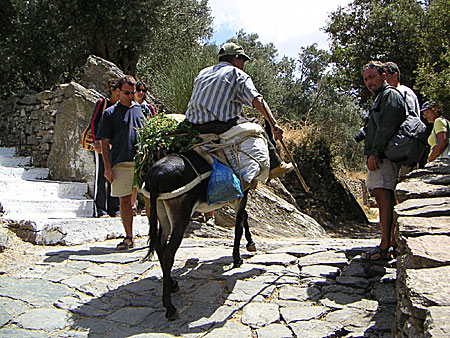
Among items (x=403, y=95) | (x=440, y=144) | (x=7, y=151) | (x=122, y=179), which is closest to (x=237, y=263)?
(x=122, y=179)

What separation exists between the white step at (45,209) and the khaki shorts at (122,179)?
1360 mm

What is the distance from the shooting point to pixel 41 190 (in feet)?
24.4

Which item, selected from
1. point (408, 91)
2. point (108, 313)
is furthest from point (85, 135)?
point (408, 91)

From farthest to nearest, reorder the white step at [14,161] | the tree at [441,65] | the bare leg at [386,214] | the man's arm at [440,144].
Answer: the white step at [14,161]
the man's arm at [440,144]
the tree at [441,65]
the bare leg at [386,214]

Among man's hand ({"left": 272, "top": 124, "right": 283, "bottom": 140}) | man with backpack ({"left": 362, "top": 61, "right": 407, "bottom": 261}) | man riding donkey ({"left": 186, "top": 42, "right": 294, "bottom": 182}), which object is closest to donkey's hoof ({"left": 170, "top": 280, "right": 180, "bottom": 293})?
man riding donkey ({"left": 186, "top": 42, "right": 294, "bottom": 182})

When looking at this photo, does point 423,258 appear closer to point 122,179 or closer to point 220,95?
point 220,95

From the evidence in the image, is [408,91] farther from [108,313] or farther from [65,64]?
[65,64]

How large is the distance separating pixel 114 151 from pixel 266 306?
2.95m

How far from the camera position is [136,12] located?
12.5m

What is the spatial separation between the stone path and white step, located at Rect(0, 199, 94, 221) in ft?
4.22

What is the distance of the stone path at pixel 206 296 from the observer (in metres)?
3.23

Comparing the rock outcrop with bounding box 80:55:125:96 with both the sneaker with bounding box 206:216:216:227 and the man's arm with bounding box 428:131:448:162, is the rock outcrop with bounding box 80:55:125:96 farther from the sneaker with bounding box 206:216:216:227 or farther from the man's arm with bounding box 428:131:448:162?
the man's arm with bounding box 428:131:448:162

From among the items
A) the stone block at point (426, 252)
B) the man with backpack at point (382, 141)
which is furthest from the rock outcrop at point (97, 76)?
the stone block at point (426, 252)

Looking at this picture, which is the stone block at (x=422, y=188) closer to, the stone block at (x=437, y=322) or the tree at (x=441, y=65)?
the tree at (x=441, y=65)
